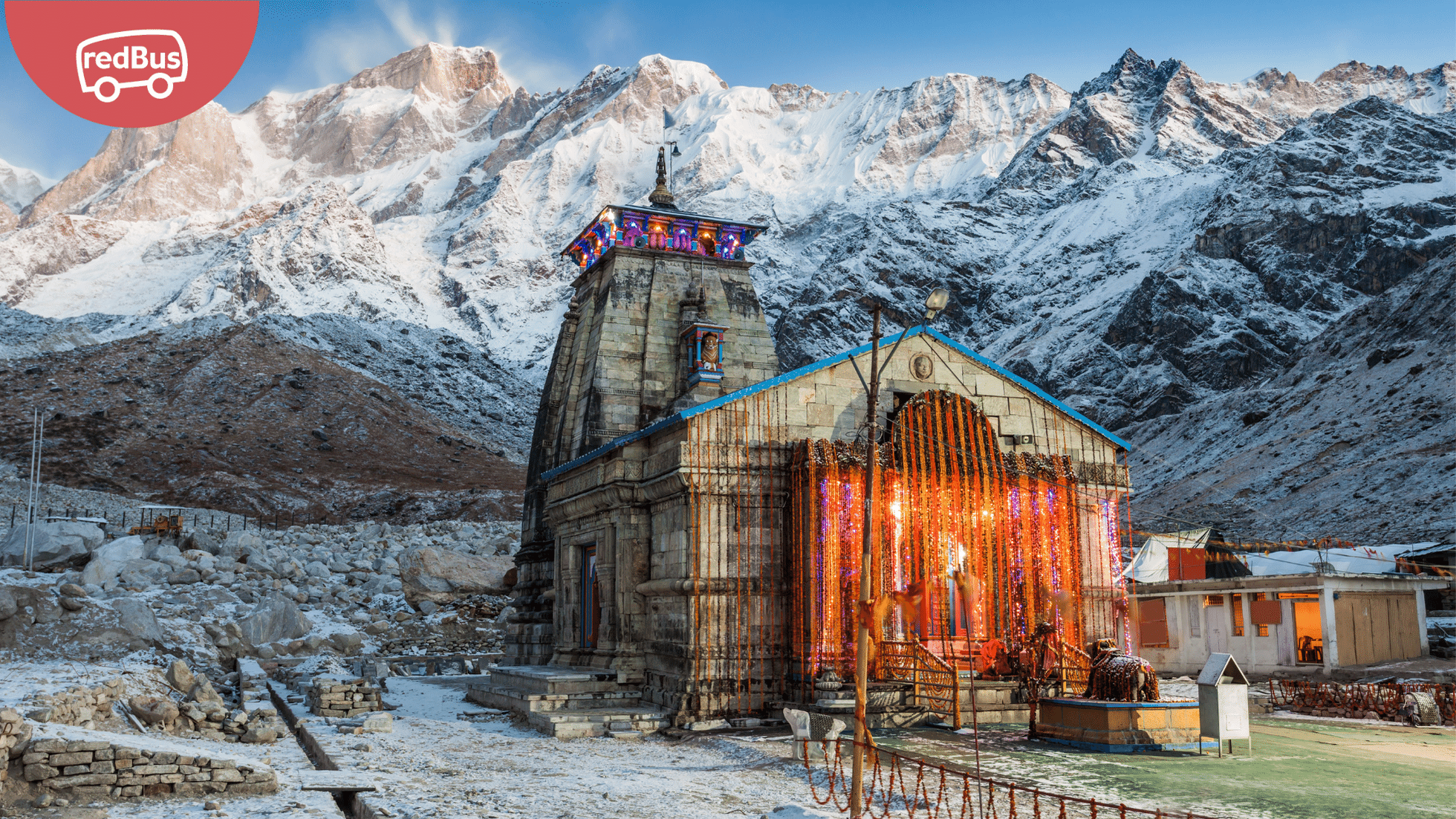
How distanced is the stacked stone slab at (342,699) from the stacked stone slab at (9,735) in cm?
748

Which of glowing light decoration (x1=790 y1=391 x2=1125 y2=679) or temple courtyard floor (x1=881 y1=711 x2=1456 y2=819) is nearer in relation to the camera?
temple courtyard floor (x1=881 y1=711 x2=1456 y2=819)

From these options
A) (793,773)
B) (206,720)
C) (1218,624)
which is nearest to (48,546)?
(206,720)

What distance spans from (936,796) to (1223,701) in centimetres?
491

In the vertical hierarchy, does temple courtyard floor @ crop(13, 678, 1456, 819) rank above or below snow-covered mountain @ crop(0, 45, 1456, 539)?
below

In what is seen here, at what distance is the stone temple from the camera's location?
56.0 feet

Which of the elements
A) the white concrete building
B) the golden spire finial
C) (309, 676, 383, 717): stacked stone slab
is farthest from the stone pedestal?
the golden spire finial

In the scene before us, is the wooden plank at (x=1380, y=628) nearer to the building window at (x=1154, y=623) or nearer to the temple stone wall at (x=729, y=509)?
the building window at (x=1154, y=623)

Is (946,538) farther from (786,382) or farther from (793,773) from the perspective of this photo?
(793,773)

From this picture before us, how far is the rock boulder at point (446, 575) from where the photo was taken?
3475 cm

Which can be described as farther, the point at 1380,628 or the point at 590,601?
the point at 1380,628

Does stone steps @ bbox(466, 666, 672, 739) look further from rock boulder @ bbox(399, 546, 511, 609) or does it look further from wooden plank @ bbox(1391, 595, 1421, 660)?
wooden plank @ bbox(1391, 595, 1421, 660)

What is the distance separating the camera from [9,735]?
10.8 m

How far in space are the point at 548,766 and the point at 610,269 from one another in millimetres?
13382

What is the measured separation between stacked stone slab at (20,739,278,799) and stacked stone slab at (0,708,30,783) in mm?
153
